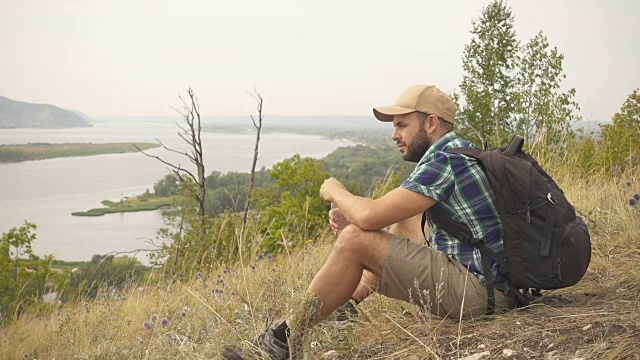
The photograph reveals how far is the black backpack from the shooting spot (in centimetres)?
236

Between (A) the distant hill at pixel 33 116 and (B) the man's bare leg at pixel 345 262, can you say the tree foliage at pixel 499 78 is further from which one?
(A) the distant hill at pixel 33 116

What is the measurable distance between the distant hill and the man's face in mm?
70157

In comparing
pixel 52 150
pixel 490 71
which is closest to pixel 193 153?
pixel 490 71

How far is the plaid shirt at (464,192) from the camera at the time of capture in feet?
8.02

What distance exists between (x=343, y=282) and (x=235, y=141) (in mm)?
67382

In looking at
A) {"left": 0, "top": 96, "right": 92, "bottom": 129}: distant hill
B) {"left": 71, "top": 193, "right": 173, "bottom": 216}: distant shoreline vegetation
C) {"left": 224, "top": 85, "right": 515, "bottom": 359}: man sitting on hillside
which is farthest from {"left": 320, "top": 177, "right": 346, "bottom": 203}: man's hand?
{"left": 0, "top": 96, "right": 92, "bottom": 129}: distant hill

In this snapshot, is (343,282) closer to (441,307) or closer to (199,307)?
(441,307)

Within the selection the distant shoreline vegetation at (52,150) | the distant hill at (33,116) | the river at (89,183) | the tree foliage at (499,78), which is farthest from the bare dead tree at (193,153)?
the distant hill at (33,116)

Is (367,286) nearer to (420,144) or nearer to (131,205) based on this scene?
(420,144)

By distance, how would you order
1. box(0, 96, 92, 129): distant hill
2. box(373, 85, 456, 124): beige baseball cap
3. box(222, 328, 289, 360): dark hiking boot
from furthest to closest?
box(0, 96, 92, 129): distant hill < box(373, 85, 456, 124): beige baseball cap < box(222, 328, 289, 360): dark hiking boot

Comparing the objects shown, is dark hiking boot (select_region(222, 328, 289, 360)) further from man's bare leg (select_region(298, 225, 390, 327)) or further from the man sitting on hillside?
man's bare leg (select_region(298, 225, 390, 327))

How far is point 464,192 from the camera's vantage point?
2.49m

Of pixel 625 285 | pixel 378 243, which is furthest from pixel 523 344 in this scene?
pixel 625 285

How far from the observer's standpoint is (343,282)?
259cm
